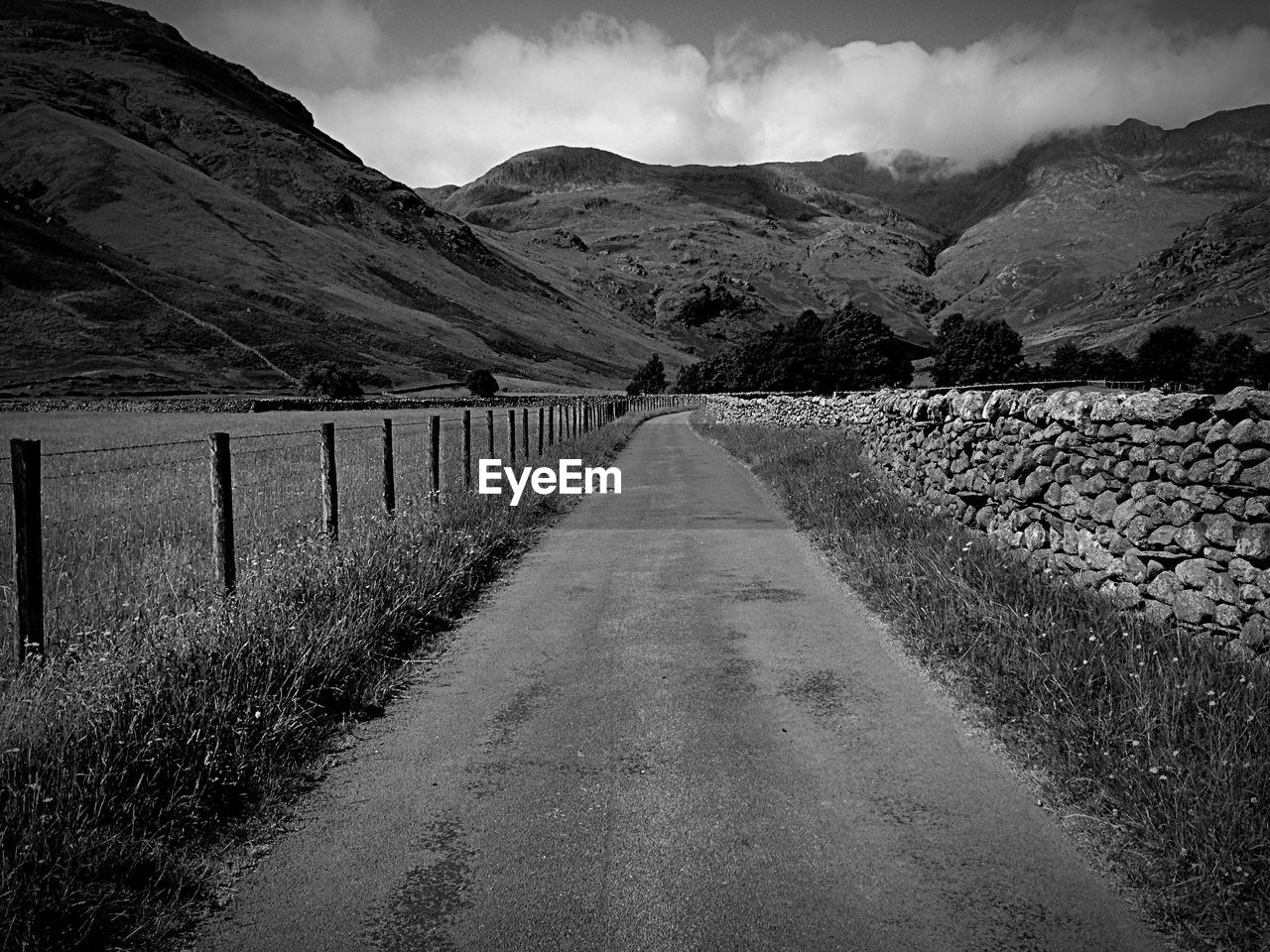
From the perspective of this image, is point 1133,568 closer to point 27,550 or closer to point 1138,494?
point 1138,494

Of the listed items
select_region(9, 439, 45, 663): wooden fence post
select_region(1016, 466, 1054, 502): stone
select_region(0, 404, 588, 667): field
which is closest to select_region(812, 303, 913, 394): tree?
select_region(0, 404, 588, 667): field

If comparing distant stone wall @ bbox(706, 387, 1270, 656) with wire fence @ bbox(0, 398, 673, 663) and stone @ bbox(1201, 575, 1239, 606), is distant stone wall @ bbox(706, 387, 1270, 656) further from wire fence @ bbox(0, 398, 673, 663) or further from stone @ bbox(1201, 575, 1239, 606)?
wire fence @ bbox(0, 398, 673, 663)

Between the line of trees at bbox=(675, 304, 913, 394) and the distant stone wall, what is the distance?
281 feet

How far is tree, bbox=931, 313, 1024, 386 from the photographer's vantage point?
320 feet

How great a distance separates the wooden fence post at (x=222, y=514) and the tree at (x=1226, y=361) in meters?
74.3

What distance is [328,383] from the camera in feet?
292

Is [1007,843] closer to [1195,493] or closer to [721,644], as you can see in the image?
[721,644]

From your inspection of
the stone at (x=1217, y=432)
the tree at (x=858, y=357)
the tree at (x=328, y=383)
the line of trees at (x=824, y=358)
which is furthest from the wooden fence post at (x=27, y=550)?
the tree at (x=858, y=357)

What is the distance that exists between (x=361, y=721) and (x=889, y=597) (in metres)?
4.79

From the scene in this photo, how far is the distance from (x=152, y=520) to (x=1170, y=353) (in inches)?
4453

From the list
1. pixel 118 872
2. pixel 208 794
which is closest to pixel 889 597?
pixel 208 794

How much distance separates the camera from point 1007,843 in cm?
374

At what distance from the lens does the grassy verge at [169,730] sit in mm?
3137

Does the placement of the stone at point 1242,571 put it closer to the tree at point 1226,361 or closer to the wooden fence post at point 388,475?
the wooden fence post at point 388,475
